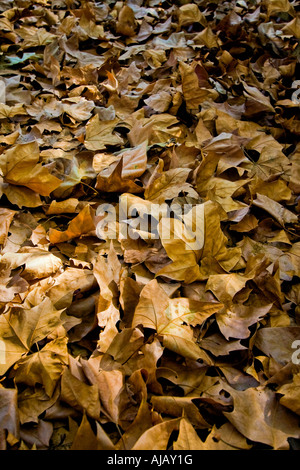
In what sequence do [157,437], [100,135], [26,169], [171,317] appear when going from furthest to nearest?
[100,135] → [26,169] → [171,317] → [157,437]

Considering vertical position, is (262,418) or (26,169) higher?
(26,169)

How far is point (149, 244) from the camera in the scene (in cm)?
131

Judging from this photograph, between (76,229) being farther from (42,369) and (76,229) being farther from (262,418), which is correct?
(262,418)

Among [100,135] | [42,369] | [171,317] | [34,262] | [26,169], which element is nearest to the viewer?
[42,369]

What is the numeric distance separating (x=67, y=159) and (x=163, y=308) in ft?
2.71

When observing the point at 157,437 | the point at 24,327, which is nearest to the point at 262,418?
the point at 157,437

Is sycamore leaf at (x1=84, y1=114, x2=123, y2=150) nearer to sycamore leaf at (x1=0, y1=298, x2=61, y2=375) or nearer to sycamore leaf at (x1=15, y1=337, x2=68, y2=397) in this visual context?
sycamore leaf at (x1=0, y1=298, x2=61, y2=375)

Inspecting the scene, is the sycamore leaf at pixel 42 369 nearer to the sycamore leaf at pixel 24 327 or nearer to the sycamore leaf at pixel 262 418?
the sycamore leaf at pixel 24 327

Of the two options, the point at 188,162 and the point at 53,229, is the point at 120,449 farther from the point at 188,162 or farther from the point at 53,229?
the point at 188,162

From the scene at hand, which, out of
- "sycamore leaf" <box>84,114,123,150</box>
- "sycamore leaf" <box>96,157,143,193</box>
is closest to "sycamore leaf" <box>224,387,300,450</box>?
"sycamore leaf" <box>96,157,143,193</box>

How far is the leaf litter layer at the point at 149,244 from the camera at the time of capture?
96cm

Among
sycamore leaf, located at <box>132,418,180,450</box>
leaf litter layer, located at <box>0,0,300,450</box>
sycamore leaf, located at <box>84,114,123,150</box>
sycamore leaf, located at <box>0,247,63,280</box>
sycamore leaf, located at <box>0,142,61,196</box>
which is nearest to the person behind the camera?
sycamore leaf, located at <box>132,418,180,450</box>

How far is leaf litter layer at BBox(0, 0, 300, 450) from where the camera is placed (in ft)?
3.13

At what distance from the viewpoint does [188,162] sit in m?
1.60
